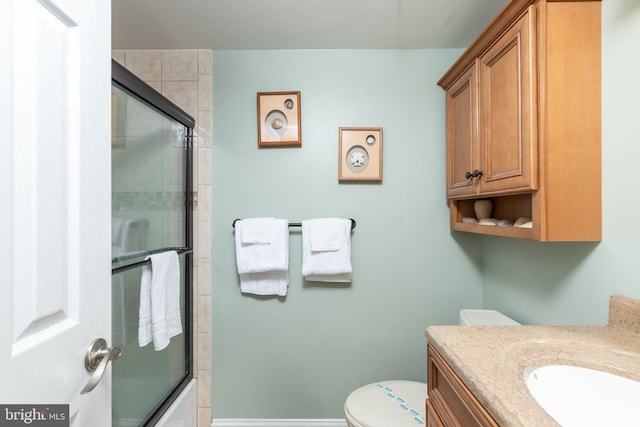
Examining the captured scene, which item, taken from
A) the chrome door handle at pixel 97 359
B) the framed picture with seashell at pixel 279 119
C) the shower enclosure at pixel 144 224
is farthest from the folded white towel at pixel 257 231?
the chrome door handle at pixel 97 359

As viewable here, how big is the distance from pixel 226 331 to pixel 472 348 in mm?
1375

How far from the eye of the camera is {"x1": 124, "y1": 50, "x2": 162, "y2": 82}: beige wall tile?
1.73 m

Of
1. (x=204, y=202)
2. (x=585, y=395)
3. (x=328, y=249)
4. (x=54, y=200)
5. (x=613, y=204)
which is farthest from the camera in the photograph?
(x=204, y=202)

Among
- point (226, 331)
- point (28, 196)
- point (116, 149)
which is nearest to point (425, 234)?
point (226, 331)

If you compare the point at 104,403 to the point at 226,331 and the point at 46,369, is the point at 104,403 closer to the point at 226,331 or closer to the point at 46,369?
the point at 46,369

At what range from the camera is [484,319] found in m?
1.38

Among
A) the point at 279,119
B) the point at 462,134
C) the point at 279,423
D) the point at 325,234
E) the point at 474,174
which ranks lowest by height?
the point at 279,423

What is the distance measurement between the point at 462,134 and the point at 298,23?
0.99m

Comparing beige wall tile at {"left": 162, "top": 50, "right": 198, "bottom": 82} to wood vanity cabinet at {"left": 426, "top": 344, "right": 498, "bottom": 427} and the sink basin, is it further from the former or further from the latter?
the sink basin

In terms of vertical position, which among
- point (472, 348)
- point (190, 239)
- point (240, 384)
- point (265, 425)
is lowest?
point (265, 425)

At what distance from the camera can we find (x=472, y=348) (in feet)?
2.48

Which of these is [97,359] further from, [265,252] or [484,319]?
[484,319]

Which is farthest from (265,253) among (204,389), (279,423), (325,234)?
(279,423)

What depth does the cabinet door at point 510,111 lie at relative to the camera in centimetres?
99
